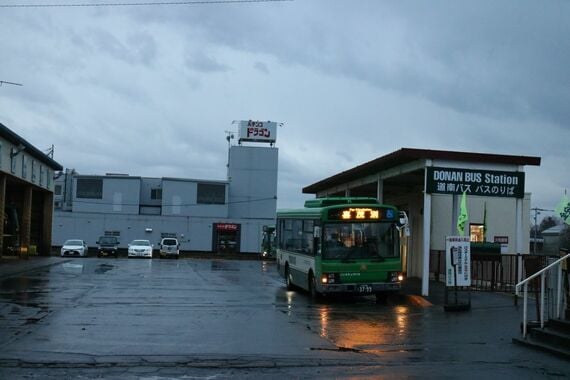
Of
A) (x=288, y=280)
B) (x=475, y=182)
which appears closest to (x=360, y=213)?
(x=475, y=182)

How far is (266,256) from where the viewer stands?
62.2 metres

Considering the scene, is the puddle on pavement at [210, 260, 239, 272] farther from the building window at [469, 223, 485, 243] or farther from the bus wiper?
the bus wiper

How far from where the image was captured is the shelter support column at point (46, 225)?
4956 cm

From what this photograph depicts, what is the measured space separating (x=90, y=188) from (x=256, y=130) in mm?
21157

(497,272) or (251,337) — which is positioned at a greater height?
(497,272)

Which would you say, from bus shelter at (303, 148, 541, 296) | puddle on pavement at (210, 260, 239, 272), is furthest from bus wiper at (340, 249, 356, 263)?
puddle on pavement at (210, 260, 239, 272)

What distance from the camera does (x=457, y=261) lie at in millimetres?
17312

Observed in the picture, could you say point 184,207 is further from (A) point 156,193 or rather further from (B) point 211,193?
(A) point 156,193

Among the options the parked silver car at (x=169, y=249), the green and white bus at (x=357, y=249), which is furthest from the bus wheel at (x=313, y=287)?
the parked silver car at (x=169, y=249)

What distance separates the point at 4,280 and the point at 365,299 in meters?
13.2

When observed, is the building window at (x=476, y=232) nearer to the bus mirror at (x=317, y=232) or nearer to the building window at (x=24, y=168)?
the bus mirror at (x=317, y=232)

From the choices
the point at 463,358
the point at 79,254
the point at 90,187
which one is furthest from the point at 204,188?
the point at 463,358

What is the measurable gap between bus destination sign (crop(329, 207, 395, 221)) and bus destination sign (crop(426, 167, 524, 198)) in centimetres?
225

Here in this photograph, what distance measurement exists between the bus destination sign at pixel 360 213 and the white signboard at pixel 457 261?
2.20 m
